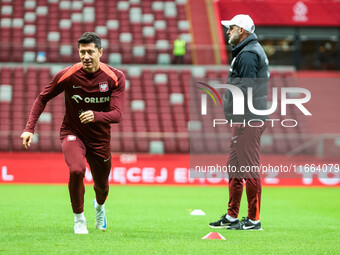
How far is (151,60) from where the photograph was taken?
76.3ft

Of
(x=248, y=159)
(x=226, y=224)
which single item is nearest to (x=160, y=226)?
(x=226, y=224)

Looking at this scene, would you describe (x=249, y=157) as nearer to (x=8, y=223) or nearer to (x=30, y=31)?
(x=8, y=223)

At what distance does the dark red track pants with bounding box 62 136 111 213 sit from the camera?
6.83 m

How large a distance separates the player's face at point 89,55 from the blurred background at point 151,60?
9680mm

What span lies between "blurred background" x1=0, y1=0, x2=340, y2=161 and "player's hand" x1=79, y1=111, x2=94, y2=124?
32.8 feet

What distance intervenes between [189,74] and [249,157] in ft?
53.4

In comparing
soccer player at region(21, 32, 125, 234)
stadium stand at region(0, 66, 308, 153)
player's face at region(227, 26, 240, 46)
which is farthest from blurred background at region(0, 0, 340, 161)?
soccer player at region(21, 32, 125, 234)

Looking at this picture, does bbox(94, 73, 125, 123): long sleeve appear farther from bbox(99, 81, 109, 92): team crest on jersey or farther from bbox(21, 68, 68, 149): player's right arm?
bbox(21, 68, 68, 149): player's right arm

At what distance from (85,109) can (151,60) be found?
16329 millimetres

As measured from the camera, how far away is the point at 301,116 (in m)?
22.3

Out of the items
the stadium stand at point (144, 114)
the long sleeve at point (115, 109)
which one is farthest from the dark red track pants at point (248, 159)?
the stadium stand at point (144, 114)

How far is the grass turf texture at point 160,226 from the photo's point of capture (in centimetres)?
611

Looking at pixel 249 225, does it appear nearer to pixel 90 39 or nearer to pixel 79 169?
pixel 79 169

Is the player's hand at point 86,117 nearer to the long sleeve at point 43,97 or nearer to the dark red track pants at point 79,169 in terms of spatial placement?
the dark red track pants at point 79,169
